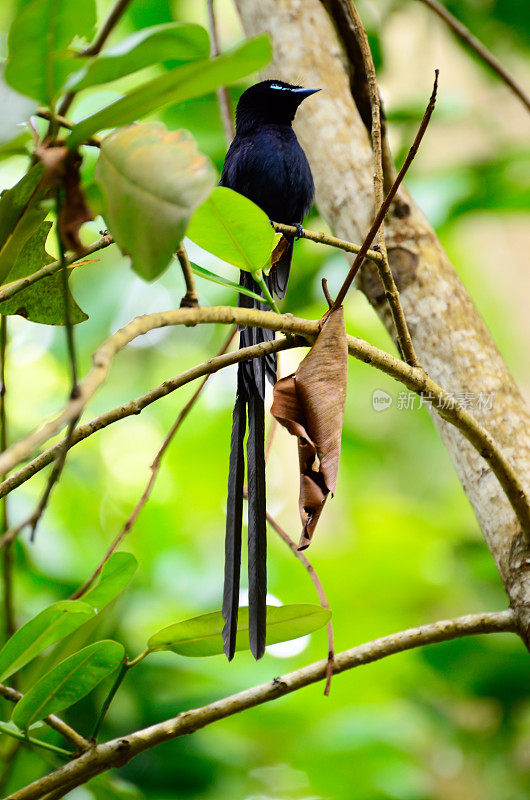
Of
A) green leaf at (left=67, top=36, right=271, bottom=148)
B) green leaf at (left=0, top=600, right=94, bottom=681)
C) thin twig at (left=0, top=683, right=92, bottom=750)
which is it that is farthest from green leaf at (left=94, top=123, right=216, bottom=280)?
thin twig at (left=0, top=683, right=92, bottom=750)

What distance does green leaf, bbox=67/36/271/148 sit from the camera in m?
0.49

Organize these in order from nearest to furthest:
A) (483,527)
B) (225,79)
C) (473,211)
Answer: (225,79) < (483,527) < (473,211)

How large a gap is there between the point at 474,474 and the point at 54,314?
1.94ft

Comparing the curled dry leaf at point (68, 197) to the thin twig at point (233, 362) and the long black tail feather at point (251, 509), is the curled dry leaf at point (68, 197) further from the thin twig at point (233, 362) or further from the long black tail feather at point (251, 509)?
the long black tail feather at point (251, 509)

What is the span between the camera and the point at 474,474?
1.05m

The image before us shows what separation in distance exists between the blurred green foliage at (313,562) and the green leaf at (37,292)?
36cm

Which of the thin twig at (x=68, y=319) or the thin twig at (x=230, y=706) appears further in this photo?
the thin twig at (x=230, y=706)

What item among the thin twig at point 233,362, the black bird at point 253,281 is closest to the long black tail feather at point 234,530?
the black bird at point 253,281

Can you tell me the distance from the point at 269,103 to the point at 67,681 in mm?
1198

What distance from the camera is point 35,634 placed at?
0.78m

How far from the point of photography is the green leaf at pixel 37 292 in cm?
80

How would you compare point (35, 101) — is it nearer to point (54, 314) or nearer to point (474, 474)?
point (54, 314)

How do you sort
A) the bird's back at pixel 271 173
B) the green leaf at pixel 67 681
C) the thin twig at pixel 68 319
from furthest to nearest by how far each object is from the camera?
the bird's back at pixel 271 173, the green leaf at pixel 67 681, the thin twig at pixel 68 319

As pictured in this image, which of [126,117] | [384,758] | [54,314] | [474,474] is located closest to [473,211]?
[474,474]
